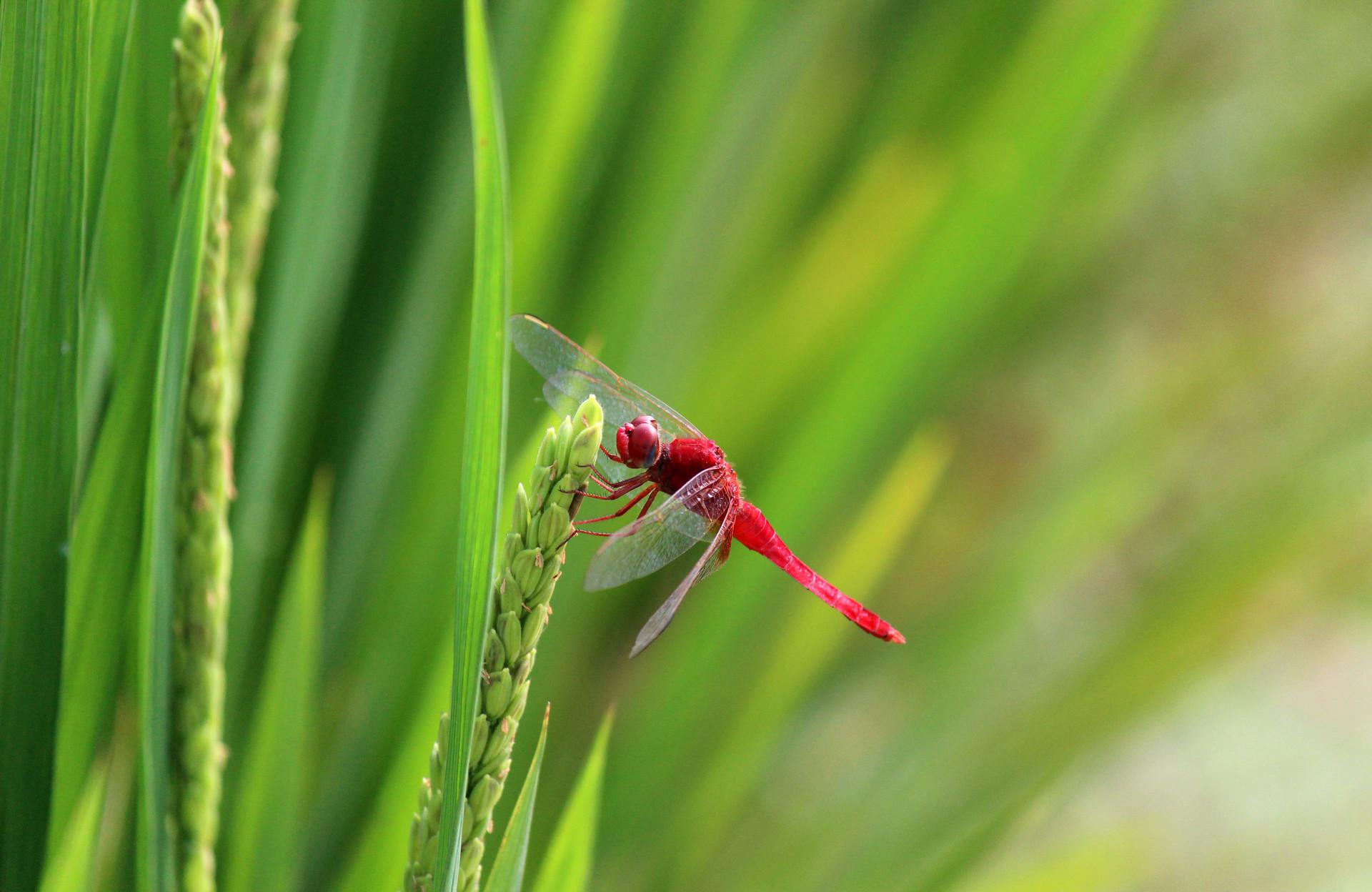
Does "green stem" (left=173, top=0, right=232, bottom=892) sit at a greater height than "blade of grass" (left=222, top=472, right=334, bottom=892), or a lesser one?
greater

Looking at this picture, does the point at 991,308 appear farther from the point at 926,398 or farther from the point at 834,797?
the point at 834,797

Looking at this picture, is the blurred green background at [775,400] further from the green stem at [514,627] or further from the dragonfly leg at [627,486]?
the green stem at [514,627]

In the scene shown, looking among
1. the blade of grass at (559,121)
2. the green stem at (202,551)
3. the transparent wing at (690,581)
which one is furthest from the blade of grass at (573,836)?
the blade of grass at (559,121)

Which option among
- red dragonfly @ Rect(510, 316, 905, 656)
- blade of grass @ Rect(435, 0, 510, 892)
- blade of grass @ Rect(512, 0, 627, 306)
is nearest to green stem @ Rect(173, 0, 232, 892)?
blade of grass @ Rect(435, 0, 510, 892)

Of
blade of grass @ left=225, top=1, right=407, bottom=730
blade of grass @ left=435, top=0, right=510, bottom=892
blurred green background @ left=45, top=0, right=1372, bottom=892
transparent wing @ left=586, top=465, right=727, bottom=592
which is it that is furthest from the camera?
blurred green background @ left=45, top=0, right=1372, bottom=892

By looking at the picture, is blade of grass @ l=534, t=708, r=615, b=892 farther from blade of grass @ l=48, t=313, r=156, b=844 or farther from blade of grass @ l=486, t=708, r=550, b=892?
blade of grass @ l=48, t=313, r=156, b=844

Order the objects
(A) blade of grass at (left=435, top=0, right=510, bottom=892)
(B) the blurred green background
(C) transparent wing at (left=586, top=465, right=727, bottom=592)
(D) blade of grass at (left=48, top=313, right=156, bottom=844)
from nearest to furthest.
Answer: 1. (A) blade of grass at (left=435, top=0, right=510, bottom=892)
2. (D) blade of grass at (left=48, top=313, right=156, bottom=844)
3. (C) transparent wing at (left=586, top=465, right=727, bottom=592)
4. (B) the blurred green background

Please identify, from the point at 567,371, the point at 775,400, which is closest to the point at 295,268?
the point at 567,371
